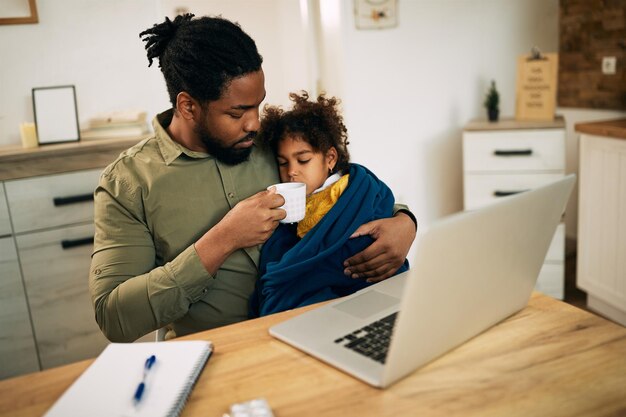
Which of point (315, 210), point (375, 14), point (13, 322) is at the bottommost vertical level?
point (13, 322)

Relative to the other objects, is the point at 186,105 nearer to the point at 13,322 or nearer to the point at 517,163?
the point at 13,322

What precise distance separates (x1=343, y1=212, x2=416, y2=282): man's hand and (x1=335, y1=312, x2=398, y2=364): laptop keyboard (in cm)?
39

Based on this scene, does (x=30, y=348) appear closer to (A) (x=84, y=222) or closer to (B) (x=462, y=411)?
(A) (x=84, y=222)

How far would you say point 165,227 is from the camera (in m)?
1.46

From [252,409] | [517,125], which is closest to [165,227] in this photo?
[252,409]

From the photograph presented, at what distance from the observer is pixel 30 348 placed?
2.64 m

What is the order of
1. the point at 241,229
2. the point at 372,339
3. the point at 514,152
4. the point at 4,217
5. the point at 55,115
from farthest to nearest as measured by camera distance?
1. the point at 514,152
2. the point at 55,115
3. the point at 4,217
4. the point at 241,229
5. the point at 372,339

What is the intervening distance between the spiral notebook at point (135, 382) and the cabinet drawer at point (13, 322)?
1865 mm

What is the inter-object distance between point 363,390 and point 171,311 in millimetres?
624

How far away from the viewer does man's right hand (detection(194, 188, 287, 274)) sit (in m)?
1.30

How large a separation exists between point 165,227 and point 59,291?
57.4 inches

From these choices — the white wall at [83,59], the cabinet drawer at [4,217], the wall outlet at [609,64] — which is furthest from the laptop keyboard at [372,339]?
the wall outlet at [609,64]

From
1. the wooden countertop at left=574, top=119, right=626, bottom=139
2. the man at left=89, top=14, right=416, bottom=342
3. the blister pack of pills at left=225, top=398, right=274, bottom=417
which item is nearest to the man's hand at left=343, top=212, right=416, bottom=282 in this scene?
the man at left=89, top=14, right=416, bottom=342

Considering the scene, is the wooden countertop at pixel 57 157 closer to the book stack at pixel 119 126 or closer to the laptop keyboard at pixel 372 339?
the book stack at pixel 119 126
